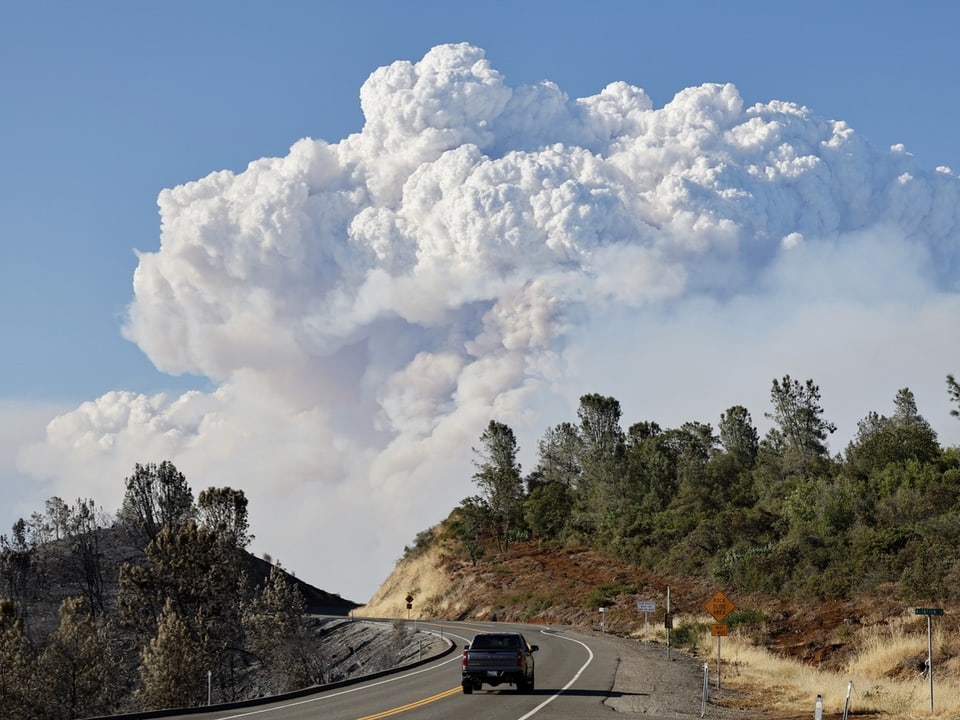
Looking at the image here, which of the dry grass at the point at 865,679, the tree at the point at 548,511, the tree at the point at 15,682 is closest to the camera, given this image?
the dry grass at the point at 865,679

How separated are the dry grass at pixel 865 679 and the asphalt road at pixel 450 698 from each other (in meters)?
5.03

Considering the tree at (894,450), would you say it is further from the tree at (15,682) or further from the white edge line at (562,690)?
the tree at (15,682)

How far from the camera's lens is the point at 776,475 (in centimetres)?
9762

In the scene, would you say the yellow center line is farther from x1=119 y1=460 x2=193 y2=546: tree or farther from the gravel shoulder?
x1=119 y1=460 x2=193 y2=546: tree

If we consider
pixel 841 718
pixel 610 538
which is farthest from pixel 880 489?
pixel 841 718

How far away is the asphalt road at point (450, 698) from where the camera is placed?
24500 mm

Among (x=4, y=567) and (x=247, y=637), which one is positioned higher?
(x=4, y=567)

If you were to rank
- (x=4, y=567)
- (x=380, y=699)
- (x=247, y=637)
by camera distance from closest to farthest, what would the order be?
1. (x=380, y=699)
2. (x=247, y=637)
3. (x=4, y=567)

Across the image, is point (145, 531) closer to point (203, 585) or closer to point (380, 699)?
point (203, 585)

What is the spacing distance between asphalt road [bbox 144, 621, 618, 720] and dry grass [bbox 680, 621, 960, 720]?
5029 millimetres

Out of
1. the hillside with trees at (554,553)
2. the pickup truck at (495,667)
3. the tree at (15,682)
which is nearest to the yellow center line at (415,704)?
the pickup truck at (495,667)

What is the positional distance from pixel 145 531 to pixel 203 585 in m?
21.1

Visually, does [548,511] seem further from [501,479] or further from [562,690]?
[562,690]

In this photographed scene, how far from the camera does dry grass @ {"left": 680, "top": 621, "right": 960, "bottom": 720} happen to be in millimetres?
27656
